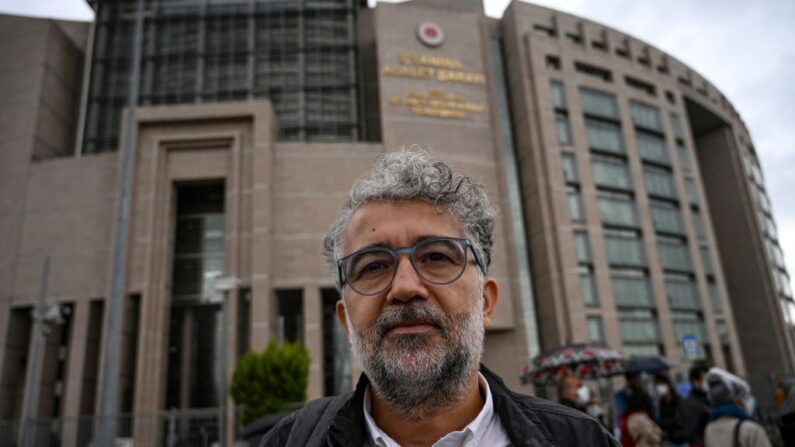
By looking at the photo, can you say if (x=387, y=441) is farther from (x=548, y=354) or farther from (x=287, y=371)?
(x=287, y=371)

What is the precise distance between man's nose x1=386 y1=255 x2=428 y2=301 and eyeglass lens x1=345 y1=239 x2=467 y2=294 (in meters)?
0.02

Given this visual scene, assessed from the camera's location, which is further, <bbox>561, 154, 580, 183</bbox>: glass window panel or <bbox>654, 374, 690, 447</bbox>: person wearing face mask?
<bbox>561, 154, 580, 183</bbox>: glass window panel

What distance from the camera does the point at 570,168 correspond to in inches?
1382

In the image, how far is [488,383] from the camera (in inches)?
75.5

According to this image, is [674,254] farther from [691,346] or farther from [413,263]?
[413,263]

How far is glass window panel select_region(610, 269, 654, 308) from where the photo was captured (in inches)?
1316

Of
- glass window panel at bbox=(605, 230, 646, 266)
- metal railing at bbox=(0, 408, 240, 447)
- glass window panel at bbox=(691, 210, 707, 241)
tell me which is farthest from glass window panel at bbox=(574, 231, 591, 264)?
metal railing at bbox=(0, 408, 240, 447)

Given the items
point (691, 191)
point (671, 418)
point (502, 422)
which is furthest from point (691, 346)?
point (691, 191)

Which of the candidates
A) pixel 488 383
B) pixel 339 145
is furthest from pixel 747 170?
pixel 488 383

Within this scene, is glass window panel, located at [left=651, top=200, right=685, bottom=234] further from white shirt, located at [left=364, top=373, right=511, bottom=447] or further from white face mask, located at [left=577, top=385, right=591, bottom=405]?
white shirt, located at [left=364, top=373, right=511, bottom=447]

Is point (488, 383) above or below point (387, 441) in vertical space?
above

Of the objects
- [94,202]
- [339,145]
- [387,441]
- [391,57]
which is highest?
[391,57]

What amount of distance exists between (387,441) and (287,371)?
60.4ft

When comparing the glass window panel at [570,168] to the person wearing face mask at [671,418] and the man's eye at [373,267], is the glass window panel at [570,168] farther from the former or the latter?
the man's eye at [373,267]
